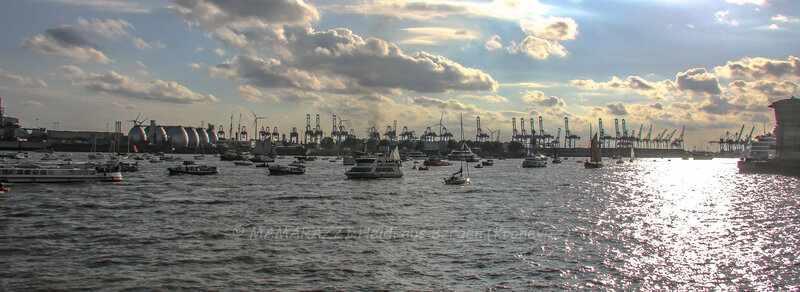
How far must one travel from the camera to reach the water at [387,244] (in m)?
21.0

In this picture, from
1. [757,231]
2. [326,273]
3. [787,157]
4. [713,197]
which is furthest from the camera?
[787,157]

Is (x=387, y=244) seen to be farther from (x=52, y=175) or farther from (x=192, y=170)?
(x=192, y=170)

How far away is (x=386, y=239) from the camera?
2991 cm

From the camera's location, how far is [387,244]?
28.4 metres

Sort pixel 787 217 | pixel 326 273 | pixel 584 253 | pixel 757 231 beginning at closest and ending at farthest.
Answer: pixel 326 273, pixel 584 253, pixel 757 231, pixel 787 217

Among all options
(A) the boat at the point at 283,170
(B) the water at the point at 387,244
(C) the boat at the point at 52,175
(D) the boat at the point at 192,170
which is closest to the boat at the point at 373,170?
(A) the boat at the point at 283,170

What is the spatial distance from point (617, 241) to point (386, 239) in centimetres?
1417

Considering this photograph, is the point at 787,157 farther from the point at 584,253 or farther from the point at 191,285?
the point at 191,285

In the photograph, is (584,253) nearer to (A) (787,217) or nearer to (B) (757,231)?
(B) (757,231)

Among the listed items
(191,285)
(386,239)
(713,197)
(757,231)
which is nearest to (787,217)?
(757,231)

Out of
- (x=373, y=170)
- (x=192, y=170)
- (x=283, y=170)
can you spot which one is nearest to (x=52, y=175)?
(x=192, y=170)

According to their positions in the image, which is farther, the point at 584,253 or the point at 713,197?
the point at 713,197

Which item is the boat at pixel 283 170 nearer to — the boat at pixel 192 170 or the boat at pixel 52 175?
the boat at pixel 192 170

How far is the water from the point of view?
21.0m
